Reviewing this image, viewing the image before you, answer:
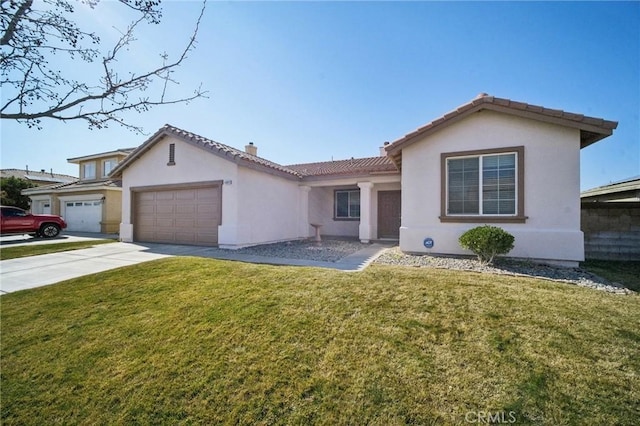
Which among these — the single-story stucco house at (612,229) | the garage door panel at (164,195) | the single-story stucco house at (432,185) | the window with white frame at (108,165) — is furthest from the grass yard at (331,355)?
the window with white frame at (108,165)

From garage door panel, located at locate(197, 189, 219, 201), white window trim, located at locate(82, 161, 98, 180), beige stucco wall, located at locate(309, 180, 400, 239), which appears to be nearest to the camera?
garage door panel, located at locate(197, 189, 219, 201)

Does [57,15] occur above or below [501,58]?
below

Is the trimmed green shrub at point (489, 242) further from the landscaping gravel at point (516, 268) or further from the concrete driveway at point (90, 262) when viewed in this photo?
the concrete driveway at point (90, 262)

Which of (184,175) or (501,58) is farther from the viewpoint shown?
(184,175)

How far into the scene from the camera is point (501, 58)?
9.14m

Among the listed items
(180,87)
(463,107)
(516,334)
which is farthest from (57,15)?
(463,107)

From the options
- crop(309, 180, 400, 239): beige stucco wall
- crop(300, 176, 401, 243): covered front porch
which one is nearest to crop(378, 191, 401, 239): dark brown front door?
crop(300, 176, 401, 243): covered front porch

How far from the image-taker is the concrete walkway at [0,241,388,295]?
7.24 meters

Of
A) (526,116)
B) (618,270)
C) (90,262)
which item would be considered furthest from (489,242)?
(90,262)

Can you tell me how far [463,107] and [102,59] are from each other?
855cm

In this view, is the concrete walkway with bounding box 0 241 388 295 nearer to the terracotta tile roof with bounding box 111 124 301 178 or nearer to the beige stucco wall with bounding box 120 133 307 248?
the beige stucco wall with bounding box 120 133 307 248

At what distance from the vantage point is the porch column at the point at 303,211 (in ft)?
50.0

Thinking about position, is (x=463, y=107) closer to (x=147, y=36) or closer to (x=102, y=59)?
(x=147, y=36)
